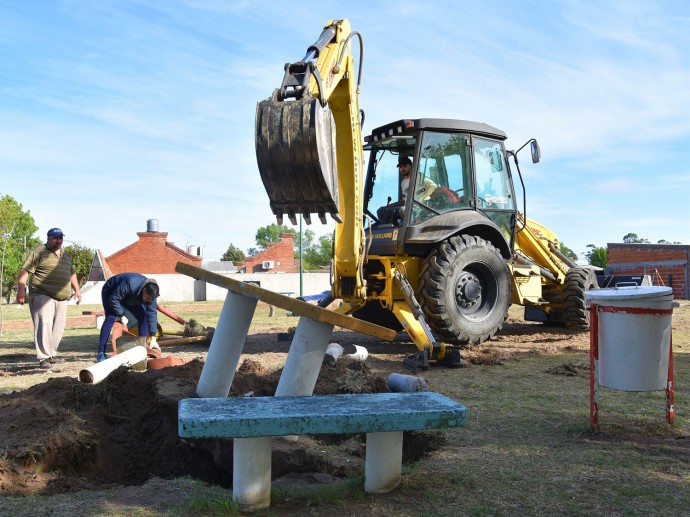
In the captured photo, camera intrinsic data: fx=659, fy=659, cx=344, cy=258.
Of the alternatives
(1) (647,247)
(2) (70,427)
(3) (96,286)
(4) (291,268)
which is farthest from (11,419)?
(4) (291,268)

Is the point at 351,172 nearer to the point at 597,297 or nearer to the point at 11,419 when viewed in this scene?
the point at 597,297

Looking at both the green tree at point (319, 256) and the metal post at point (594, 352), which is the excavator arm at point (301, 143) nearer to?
the metal post at point (594, 352)

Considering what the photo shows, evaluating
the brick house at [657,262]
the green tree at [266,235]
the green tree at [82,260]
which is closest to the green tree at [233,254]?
the green tree at [266,235]

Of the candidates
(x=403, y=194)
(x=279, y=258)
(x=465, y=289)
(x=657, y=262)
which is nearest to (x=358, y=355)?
(x=465, y=289)

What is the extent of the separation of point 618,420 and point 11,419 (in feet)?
14.5

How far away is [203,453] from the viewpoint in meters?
4.51

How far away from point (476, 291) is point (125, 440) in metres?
5.26

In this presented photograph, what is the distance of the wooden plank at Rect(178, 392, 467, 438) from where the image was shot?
9.96ft

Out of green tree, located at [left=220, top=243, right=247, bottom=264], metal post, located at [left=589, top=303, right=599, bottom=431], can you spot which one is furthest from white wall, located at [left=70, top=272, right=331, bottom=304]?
green tree, located at [left=220, top=243, right=247, bottom=264]

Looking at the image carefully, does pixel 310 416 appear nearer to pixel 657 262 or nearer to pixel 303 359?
pixel 303 359

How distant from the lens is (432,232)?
8.62 meters

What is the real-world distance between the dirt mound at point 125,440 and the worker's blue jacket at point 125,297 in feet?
8.12

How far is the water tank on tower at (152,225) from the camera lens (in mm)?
48594

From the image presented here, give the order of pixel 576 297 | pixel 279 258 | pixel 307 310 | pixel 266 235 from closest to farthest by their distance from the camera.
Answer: pixel 307 310
pixel 576 297
pixel 279 258
pixel 266 235
